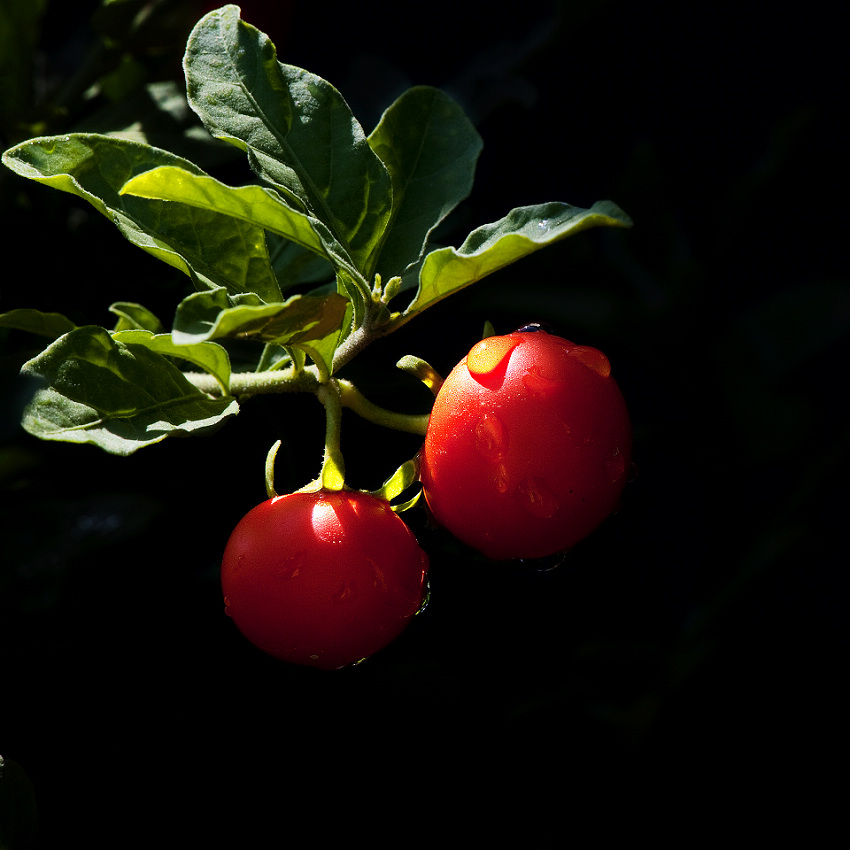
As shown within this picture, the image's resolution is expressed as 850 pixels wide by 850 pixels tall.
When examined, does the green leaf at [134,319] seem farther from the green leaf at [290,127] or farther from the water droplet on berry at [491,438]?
the water droplet on berry at [491,438]

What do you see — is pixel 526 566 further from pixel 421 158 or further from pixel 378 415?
pixel 421 158

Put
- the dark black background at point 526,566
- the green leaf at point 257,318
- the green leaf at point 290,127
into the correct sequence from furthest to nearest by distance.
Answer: the dark black background at point 526,566, the green leaf at point 290,127, the green leaf at point 257,318

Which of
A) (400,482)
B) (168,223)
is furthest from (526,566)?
(168,223)

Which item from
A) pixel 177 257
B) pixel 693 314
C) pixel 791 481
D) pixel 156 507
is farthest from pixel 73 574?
pixel 791 481

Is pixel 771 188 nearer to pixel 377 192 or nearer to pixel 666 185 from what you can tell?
pixel 666 185

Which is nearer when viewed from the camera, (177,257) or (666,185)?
(177,257)

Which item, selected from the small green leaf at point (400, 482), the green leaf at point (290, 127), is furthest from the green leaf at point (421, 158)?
the small green leaf at point (400, 482)

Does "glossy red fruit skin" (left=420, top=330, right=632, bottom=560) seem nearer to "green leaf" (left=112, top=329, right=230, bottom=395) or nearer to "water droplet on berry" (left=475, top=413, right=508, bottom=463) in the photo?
"water droplet on berry" (left=475, top=413, right=508, bottom=463)
